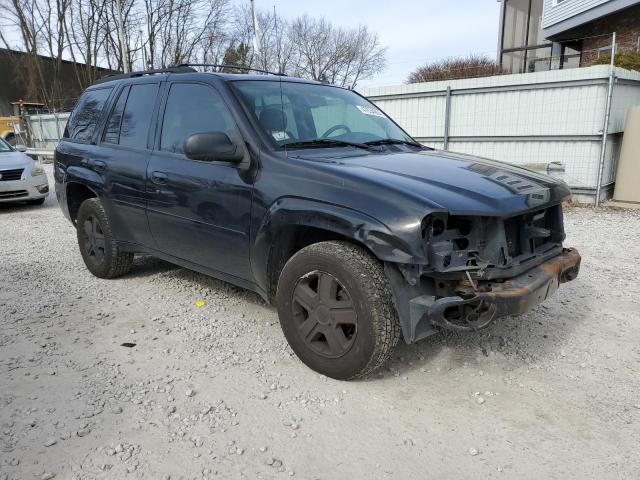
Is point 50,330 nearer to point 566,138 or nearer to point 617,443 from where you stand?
point 617,443

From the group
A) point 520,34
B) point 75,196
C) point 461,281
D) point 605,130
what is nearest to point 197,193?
point 461,281

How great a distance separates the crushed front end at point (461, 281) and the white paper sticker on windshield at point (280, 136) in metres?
1.24

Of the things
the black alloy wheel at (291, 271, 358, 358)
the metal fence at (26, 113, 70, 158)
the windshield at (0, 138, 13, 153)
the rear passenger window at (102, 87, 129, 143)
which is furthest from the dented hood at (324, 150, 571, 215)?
the metal fence at (26, 113, 70, 158)

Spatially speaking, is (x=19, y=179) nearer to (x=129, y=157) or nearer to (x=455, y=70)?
(x=129, y=157)

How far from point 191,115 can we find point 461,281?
2.39 metres

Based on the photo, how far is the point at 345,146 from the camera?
3.60 metres

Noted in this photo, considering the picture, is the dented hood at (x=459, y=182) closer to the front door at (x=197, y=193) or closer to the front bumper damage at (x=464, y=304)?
the front bumper damage at (x=464, y=304)

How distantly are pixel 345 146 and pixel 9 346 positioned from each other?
283 cm

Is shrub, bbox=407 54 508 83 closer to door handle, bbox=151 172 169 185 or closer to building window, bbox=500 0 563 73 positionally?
building window, bbox=500 0 563 73

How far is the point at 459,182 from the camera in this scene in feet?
9.45

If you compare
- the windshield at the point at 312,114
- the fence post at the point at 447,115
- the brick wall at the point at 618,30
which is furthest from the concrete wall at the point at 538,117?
the brick wall at the point at 618,30

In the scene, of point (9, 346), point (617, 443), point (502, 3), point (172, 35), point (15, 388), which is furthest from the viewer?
point (172, 35)

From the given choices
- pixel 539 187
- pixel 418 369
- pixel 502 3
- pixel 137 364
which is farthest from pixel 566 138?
pixel 502 3

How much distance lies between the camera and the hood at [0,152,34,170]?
30.2ft
